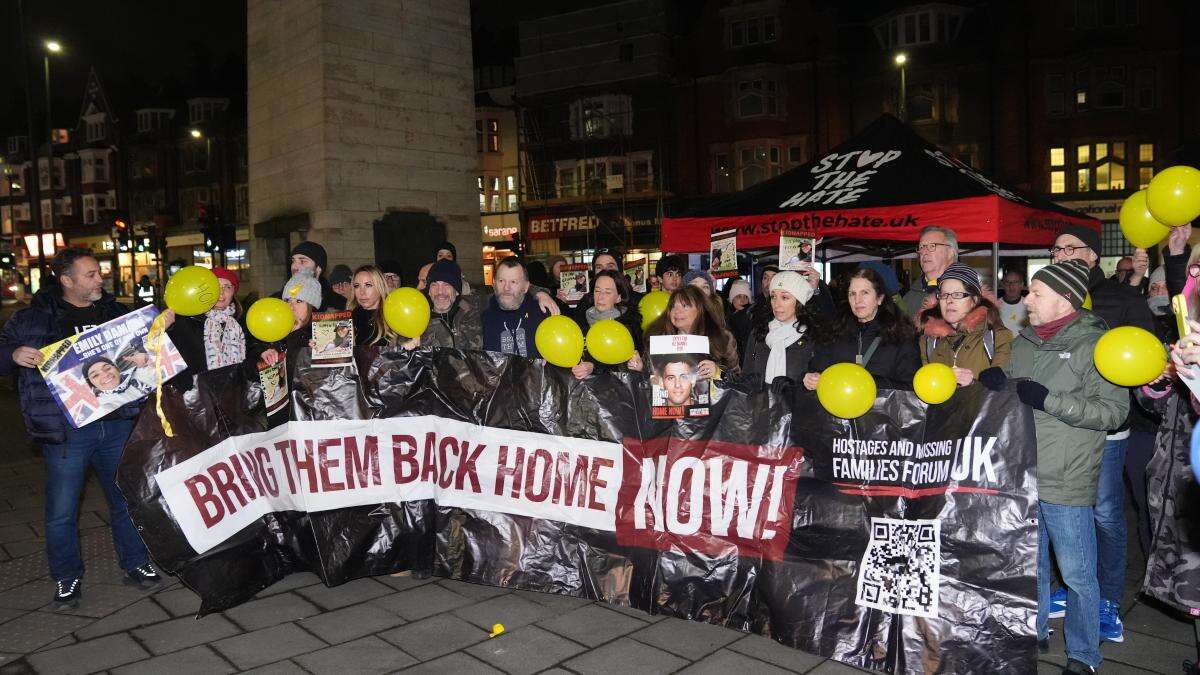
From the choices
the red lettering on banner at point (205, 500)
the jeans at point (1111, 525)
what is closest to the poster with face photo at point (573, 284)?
the red lettering on banner at point (205, 500)

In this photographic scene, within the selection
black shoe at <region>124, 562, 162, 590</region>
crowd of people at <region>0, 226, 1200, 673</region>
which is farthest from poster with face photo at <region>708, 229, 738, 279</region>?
black shoe at <region>124, 562, 162, 590</region>

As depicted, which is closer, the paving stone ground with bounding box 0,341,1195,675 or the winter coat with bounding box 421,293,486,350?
the paving stone ground with bounding box 0,341,1195,675

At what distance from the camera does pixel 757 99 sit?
30.9 m

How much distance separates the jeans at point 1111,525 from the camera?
146 inches

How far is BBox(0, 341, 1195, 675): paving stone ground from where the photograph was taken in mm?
3561

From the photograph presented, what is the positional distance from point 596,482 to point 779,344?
4.21ft

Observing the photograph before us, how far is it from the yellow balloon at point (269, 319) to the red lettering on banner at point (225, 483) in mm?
741

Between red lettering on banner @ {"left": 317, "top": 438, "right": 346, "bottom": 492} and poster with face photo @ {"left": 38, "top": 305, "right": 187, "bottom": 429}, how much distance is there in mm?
844

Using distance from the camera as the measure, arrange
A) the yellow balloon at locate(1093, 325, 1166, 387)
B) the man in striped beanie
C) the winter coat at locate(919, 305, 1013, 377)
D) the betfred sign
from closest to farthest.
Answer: the yellow balloon at locate(1093, 325, 1166, 387) → the man in striped beanie → the winter coat at locate(919, 305, 1013, 377) → the betfred sign

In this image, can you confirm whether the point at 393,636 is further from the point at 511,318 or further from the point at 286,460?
the point at 511,318

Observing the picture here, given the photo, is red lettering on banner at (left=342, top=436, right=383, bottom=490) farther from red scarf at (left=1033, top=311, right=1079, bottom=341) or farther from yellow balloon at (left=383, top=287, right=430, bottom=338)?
red scarf at (left=1033, top=311, right=1079, bottom=341)

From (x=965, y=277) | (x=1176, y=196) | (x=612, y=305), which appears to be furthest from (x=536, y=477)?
(x=1176, y=196)

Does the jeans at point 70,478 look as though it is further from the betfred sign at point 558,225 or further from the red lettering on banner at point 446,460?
the betfred sign at point 558,225

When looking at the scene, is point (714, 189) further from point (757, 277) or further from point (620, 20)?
point (757, 277)
